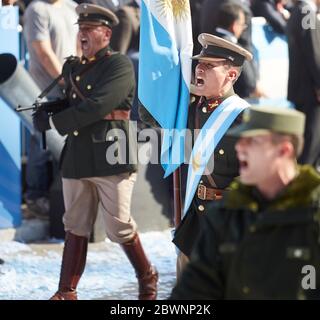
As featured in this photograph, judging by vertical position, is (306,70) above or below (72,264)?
above

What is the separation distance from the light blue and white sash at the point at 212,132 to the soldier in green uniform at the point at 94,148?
108 cm

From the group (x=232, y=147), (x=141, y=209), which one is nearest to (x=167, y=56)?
(x=232, y=147)

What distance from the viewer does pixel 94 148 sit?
20.4 ft

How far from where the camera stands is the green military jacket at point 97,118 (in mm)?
6090

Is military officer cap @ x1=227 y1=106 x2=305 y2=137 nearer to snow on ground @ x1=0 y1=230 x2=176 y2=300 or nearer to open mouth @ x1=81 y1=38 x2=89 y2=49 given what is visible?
open mouth @ x1=81 y1=38 x2=89 y2=49

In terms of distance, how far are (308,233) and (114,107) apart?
2947 millimetres

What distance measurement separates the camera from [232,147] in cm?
509

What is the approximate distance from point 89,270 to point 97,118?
1.39 meters

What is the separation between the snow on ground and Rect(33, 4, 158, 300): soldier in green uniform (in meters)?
0.32

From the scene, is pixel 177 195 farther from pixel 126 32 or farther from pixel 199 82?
pixel 126 32

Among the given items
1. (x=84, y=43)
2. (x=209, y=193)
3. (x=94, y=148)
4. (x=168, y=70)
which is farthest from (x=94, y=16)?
(x=209, y=193)

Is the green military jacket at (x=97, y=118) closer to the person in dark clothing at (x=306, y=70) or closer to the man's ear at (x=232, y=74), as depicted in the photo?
the man's ear at (x=232, y=74)

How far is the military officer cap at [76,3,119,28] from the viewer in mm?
6242

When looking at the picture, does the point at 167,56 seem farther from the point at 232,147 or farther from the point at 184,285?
the point at 184,285
